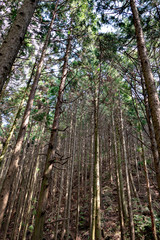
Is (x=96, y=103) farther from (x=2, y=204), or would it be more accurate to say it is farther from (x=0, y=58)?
(x=2, y=204)

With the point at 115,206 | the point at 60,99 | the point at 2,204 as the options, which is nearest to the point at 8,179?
the point at 2,204

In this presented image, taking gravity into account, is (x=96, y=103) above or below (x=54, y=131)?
above

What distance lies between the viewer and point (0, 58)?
1.71 m

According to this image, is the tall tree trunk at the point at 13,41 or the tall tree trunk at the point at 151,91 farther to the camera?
the tall tree trunk at the point at 151,91

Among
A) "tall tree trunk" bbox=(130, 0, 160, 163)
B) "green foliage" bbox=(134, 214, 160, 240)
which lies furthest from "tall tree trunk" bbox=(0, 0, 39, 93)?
"green foliage" bbox=(134, 214, 160, 240)

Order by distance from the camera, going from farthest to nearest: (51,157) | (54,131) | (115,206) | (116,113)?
(115,206), (116,113), (54,131), (51,157)

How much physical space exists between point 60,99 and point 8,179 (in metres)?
2.68

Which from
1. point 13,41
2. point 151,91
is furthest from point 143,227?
point 13,41

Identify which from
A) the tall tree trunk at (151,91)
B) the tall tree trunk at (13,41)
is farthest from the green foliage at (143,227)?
the tall tree trunk at (13,41)

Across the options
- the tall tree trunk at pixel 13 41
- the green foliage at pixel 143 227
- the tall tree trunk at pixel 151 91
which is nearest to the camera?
the tall tree trunk at pixel 13 41

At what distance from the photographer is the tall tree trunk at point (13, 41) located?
5.53 feet

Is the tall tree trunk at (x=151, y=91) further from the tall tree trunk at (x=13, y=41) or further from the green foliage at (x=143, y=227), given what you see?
the green foliage at (x=143, y=227)

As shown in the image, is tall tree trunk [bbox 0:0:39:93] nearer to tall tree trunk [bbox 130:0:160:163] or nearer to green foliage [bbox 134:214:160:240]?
tall tree trunk [bbox 130:0:160:163]

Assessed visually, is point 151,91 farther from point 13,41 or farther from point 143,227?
point 143,227
